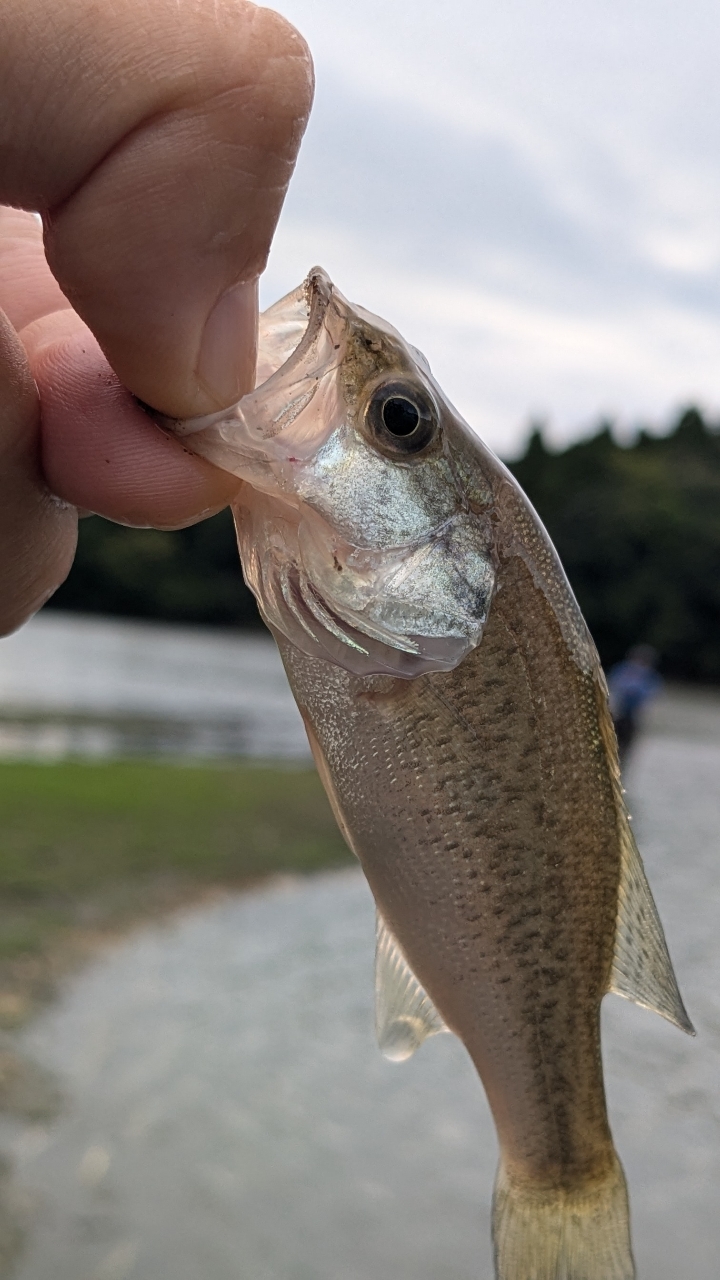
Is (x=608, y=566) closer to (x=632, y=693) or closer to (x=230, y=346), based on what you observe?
(x=632, y=693)

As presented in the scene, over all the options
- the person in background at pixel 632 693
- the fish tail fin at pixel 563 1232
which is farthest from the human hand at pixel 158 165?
the person in background at pixel 632 693

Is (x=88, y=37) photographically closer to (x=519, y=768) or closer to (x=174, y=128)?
(x=174, y=128)

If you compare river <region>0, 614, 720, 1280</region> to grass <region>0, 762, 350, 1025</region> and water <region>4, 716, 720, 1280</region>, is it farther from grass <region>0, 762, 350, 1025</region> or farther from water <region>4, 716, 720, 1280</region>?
grass <region>0, 762, 350, 1025</region>

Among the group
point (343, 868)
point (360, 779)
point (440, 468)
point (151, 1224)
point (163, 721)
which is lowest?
point (163, 721)

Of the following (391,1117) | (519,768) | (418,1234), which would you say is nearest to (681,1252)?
(418,1234)

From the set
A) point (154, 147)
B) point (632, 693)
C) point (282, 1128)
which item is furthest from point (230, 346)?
point (632, 693)
